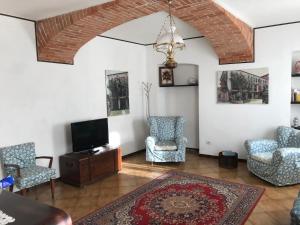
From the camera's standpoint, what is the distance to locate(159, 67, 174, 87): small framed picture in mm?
6324

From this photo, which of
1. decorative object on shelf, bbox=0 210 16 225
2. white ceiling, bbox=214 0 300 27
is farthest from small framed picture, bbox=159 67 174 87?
decorative object on shelf, bbox=0 210 16 225

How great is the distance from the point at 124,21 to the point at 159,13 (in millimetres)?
606

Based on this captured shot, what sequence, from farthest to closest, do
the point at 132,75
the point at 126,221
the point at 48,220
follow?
the point at 132,75, the point at 126,221, the point at 48,220

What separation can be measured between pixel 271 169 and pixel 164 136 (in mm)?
2348

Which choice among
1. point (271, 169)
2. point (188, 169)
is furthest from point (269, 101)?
point (188, 169)

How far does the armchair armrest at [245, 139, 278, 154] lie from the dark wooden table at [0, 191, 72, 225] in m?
3.81

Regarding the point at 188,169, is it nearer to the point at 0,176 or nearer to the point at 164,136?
the point at 164,136

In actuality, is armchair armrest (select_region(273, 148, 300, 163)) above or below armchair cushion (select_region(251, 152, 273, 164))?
above

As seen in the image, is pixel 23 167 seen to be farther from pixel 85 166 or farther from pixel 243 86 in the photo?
pixel 243 86

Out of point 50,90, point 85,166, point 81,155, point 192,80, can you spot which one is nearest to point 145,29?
point 192,80

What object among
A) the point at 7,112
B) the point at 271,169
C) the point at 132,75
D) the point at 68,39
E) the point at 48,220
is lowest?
the point at 271,169

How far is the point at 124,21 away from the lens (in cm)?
365

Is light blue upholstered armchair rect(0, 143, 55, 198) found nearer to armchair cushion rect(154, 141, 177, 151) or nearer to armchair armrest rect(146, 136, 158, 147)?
armchair armrest rect(146, 136, 158, 147)

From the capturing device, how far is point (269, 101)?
4906 mm
